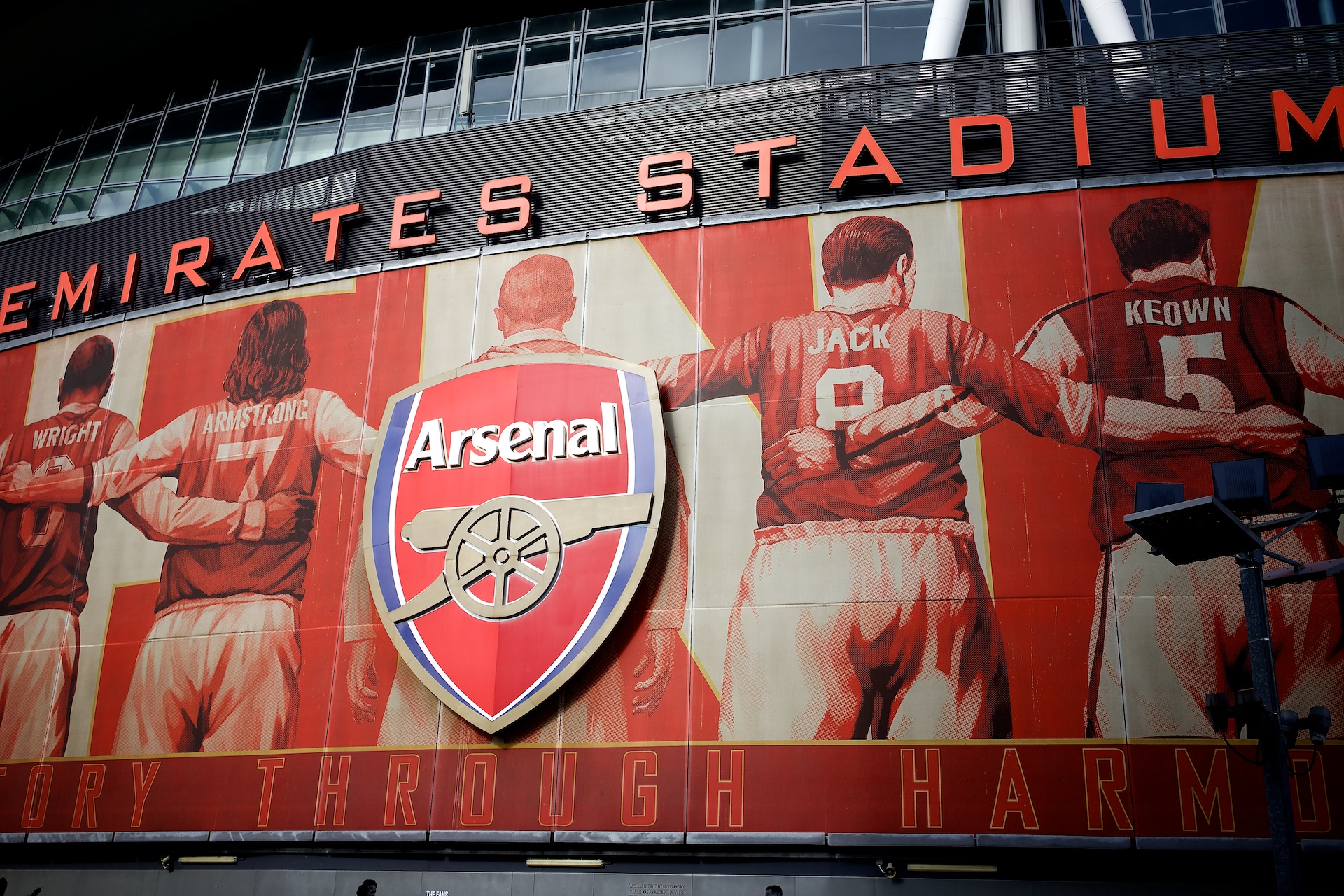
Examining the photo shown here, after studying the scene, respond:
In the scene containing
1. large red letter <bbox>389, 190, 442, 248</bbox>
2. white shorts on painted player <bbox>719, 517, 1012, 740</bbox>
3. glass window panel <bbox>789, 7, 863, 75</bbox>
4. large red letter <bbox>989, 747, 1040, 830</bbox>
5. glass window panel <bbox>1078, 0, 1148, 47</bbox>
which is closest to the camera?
large red letter <bbox>989, 747, 1040, 830</bbox>

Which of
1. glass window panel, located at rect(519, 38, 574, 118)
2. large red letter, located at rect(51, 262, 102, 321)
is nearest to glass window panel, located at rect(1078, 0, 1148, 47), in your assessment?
glass window panel, located at rect(519, 38, 574, 118)

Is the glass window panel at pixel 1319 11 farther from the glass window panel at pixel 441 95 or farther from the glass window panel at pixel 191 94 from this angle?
the glass window panel at pixel 191 94

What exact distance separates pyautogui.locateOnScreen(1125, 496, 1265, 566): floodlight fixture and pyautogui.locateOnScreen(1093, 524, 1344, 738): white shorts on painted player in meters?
5.84

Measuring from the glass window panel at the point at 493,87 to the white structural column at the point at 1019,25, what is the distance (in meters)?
9.52

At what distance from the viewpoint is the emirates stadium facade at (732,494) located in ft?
57.2

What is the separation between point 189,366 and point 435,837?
11183 mm

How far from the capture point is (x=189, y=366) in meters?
24.2

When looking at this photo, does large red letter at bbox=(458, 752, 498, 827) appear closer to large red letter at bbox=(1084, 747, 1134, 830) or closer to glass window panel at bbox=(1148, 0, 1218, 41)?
large red letter at bbox=(1084, 747, 1134, 830)

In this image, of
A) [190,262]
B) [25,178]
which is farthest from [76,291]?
[25,178]

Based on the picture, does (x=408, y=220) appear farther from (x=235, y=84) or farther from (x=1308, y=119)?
(x=1308, y=119)

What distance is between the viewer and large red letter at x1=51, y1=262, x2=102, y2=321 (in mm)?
26141

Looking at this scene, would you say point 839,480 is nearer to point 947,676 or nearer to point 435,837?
point 947,676

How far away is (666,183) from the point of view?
71.5 feet

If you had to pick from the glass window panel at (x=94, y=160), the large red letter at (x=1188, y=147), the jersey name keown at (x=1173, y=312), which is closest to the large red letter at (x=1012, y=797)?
the jersey name keown at (x=1173, y=312)
